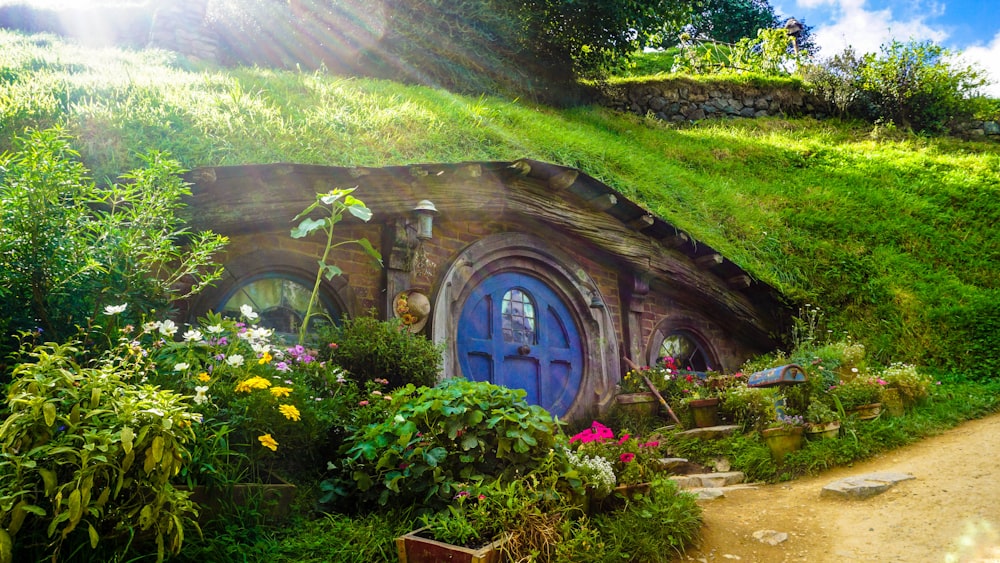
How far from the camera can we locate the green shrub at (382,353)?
16.9ft

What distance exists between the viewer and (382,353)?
16.9ft

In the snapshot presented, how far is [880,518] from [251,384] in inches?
161

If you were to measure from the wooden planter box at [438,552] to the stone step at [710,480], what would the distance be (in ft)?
9.56

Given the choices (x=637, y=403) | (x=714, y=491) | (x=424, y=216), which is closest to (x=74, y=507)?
(x=424, y=216)

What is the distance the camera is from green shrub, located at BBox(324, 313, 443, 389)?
5.14 metres

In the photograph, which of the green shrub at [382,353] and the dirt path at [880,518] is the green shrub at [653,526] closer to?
the dirt path at [880,518]

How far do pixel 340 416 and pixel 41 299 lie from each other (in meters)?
1.73

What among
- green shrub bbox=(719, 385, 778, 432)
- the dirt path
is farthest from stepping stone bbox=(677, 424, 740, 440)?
the dirt path

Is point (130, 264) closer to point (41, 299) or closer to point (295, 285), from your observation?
point (41, 299)

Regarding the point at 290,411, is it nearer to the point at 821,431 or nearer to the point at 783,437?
the point at 783,437

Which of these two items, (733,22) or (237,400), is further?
(733,22)

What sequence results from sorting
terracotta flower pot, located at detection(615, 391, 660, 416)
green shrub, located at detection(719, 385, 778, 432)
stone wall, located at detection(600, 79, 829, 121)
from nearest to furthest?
Answer: 1. green shrub, located at detection(719, 385, 778, 432)
2. terracotta flower pot, located at detection(615, 391, 660, 416)
3. stone wall, located at detection(600, 79, 829, 121)

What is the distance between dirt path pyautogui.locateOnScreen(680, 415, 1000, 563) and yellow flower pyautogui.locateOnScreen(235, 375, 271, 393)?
264cm

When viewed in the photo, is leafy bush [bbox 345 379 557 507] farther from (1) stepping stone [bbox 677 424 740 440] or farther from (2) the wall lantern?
(1) stepping stone [bbox 677 424 740 440]
